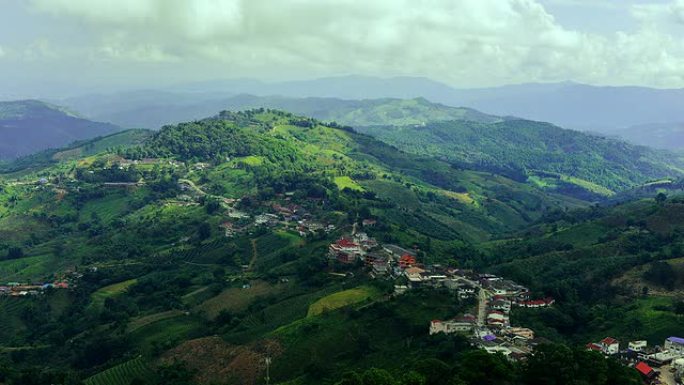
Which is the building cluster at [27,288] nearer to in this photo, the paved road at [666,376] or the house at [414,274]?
the house at [414,274]

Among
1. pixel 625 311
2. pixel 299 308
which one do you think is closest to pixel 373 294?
pixel 299 308

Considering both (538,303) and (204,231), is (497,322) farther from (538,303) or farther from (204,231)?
(204,231)

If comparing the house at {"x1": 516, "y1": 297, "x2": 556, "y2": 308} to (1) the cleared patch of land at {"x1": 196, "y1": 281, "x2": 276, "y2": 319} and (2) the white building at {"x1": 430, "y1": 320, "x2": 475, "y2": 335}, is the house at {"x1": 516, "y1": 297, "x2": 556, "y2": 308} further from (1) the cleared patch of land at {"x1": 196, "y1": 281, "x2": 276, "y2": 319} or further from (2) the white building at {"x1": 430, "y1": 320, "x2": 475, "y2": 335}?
(1) the cleared patch of land at {"x1": 196, "y1": 281, "x2": 276, "y2": 319}

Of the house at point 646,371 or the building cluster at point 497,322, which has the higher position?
the house at point 646,371

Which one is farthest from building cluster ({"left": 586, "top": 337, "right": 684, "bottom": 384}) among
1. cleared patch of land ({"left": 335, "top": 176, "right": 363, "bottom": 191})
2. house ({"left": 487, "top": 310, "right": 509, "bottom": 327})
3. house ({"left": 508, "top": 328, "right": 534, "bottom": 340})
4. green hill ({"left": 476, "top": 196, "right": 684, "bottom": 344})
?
cleared patch of land ({"left": 335, "top": 176, "right": 363, "bottom": 191})

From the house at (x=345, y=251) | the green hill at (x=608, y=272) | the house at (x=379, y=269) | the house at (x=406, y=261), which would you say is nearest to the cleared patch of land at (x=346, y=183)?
the green hill at (x=608, y=272)

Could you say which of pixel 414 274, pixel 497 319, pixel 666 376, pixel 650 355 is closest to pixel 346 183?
pixel 414 274

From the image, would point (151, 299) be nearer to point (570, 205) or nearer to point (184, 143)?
point (184, 143)
